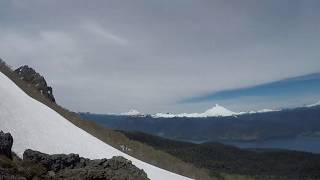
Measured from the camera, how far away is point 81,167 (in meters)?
35.7

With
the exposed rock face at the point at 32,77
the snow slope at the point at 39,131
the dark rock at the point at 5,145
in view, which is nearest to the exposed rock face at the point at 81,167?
the dark rock at the point at 5,145

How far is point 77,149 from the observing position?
55656 millimetres

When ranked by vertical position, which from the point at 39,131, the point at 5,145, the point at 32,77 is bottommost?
the point at 5,145

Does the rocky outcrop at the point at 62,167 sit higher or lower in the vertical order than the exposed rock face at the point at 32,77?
lower

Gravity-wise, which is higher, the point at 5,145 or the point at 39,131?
the point at 39,131

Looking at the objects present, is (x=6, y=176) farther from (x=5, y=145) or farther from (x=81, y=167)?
(x=81, y=167)

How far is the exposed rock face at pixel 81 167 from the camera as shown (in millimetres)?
32500

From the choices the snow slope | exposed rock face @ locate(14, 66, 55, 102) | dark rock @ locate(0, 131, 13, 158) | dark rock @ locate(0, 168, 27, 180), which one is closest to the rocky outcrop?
dark rock @ locate(0, 131, 13, 158)

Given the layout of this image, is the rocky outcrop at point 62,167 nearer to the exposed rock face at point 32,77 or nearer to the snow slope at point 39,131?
the snow slope at point 39,131

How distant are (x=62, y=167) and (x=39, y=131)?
1967 cm

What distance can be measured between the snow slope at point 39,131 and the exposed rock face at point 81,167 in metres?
10.9

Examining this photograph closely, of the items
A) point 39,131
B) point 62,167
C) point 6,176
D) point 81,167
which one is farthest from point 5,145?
point 39,131

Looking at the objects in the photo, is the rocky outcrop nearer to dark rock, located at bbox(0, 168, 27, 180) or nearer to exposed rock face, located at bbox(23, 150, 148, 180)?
exposed rock face, located at bbox(23, 150, 148, 180)

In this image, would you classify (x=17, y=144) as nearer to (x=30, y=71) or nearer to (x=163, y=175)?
(x=163, y=175)
